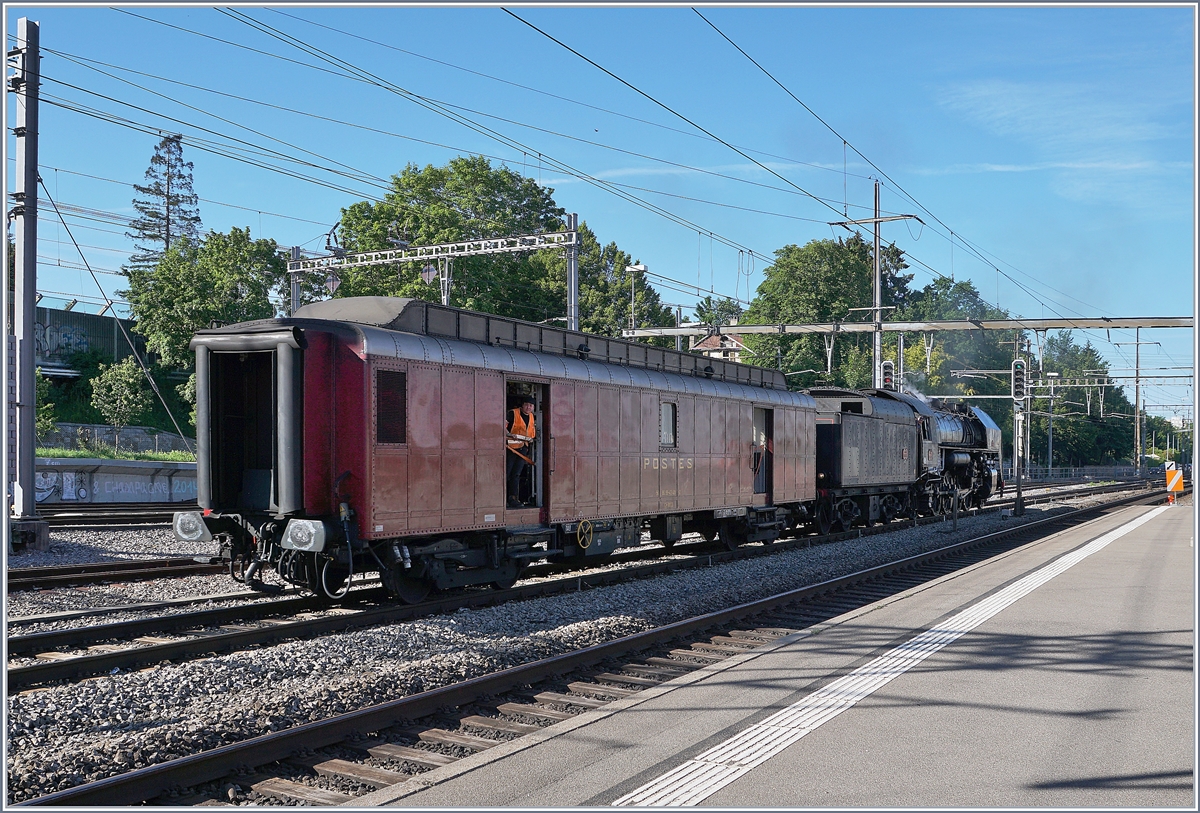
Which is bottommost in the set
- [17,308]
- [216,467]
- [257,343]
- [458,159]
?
[216,467]

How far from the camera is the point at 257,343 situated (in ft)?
35.9

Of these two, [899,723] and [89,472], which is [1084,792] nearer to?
[899,723]

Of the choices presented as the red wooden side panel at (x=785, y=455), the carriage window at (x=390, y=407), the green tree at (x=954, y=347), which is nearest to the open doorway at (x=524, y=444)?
the carriage window at (x=390, y=407)

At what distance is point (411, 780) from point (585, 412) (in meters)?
9.03

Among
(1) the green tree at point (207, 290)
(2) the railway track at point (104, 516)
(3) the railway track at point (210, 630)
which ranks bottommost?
(3) the railway track at point (210, 630)

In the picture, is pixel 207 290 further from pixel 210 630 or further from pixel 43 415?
pixel 210 630

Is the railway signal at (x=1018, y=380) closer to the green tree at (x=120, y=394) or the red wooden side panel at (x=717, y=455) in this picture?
the red wooden side panel at (x=717, y=455)

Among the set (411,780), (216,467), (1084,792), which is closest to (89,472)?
(216,467)

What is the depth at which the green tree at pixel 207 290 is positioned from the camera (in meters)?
52.0

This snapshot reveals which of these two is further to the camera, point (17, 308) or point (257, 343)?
point (17, 308)

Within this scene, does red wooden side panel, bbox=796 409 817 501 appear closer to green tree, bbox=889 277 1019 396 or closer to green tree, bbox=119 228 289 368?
green tree, bbox=119 228 289 368

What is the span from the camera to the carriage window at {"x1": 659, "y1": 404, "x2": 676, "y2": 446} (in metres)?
16.5

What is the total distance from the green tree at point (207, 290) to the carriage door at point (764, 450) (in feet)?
123

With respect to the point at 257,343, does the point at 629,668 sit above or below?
below
